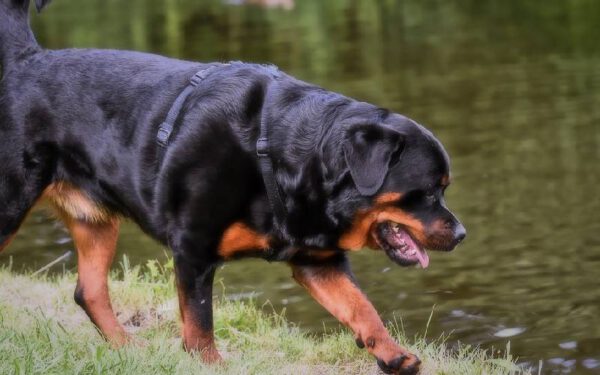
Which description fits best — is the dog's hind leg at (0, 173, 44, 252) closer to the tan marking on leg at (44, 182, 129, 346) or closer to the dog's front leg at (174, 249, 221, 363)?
the tan marking on leg at (44, 182, 129, 346)

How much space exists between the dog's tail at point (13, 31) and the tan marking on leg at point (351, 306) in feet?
6.14

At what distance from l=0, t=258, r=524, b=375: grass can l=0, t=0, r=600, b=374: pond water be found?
613mm

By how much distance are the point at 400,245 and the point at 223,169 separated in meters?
0.87

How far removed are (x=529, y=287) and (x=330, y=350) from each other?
6.57 ft

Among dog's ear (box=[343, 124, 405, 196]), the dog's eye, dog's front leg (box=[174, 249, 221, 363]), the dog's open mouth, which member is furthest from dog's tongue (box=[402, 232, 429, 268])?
dog's front leg (box=[174, 249, 221, 363])

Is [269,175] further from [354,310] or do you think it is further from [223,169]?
[354,310]

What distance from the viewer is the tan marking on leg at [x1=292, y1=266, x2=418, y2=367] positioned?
5316 millimetres

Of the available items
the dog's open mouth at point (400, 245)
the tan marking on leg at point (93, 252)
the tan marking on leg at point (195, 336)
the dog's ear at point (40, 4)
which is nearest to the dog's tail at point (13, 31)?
the dog's ear at point (40, 4)

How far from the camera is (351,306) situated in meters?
5.43

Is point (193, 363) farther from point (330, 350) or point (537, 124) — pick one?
point (537, 124)

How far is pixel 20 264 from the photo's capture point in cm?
862

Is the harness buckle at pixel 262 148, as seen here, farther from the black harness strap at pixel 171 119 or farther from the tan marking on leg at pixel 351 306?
the tan marking on leg at pixel 351 306

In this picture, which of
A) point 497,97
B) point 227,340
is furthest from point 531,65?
point 227,340

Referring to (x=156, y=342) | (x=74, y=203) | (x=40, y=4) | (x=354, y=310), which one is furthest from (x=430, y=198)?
(x=40, y=4)
